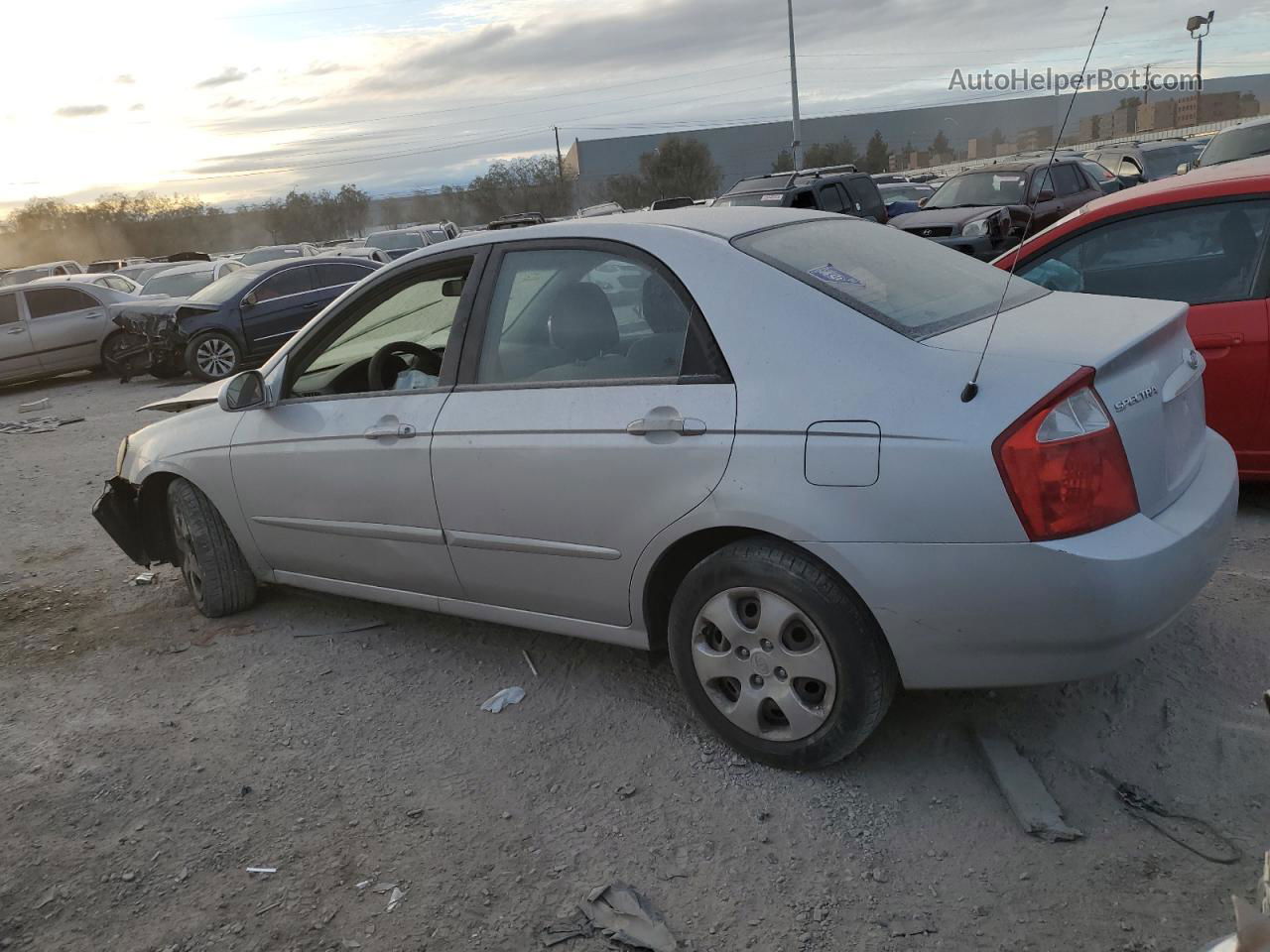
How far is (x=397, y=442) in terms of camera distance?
3.82 meters

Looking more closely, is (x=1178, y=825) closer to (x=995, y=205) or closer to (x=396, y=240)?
(x=995, y=205)

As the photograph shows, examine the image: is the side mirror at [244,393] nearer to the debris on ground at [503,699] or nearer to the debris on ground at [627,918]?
the debris on ground at [503,699]

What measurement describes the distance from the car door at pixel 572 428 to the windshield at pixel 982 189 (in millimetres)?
12548

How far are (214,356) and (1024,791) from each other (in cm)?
1364

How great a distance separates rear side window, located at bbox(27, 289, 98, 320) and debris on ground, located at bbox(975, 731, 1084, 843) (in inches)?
640

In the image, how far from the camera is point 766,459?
2891mm

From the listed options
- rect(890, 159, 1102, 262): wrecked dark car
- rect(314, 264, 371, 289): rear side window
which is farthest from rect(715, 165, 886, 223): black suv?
rect(314, 264, 371, 289): rear side window

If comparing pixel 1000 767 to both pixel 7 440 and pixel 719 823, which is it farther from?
pixel 7 440

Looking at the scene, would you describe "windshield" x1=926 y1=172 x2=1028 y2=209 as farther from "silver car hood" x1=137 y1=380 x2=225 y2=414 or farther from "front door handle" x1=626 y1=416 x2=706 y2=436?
"front door handle" x1=626 y1=416 x2=706 y2=436

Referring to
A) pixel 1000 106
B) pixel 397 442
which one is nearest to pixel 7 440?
pixel 397 442

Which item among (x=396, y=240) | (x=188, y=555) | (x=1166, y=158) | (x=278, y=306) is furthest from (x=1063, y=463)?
(x=396, y=240)

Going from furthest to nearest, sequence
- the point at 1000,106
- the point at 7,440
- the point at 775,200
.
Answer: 1. the point at 1000,106
2. the point at 775,200
3. the point at 7,440

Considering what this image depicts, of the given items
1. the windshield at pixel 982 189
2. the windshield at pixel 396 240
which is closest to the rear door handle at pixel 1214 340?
the windshield at pixel 982 189

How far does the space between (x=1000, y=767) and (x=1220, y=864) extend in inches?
24.1
